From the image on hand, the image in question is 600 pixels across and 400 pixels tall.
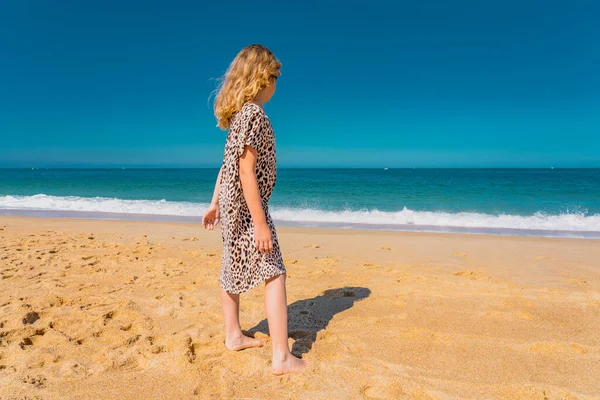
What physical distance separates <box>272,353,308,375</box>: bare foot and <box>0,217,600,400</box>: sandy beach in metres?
0.06

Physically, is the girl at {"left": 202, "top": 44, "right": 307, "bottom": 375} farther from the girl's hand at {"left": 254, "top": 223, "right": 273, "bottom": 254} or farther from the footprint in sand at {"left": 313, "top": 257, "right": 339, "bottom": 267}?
the footprint in sand at {"left": 313, "top": 257, "right": 339, "bottom": 267}

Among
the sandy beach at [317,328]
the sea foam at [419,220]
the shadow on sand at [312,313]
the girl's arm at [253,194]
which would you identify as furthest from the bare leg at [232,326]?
the sea foam at [419,220]

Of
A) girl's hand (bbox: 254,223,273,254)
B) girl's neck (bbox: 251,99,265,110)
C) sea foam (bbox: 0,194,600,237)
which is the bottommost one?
sea foam (bbox: 0,194,600,237)

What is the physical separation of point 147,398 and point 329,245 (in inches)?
215

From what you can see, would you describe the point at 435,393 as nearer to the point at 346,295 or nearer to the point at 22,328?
the point at 346,295

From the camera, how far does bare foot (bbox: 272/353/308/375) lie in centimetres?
239

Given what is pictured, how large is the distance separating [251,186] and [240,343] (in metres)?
1.18

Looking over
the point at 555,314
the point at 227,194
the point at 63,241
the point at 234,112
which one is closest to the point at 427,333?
the point at 555,314

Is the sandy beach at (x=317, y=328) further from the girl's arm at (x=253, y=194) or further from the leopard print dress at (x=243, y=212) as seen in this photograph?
the girl's arm at (x=253, y=194)

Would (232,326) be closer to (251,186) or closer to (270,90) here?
(251,186)

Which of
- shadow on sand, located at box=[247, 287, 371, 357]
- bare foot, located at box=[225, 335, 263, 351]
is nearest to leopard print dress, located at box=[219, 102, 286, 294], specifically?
bare foot, located at box=[225, 335, 263, 351]

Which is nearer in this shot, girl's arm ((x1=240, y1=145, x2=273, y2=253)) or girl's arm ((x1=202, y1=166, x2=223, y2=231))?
girl's arm ((x1=240, y1=145, x2=273, y2=253))

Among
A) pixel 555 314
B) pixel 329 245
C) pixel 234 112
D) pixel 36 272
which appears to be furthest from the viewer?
pixel 329 245

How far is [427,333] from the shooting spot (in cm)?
305
